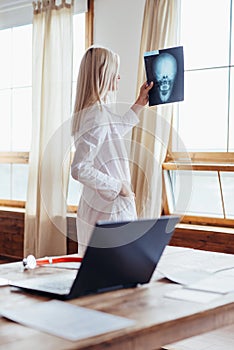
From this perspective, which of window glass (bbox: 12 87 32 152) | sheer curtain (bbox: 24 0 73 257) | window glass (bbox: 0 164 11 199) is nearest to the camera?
sheer curtain (bbox: 24 0 73 257)

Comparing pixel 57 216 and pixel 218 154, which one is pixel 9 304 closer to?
pixel 218 154

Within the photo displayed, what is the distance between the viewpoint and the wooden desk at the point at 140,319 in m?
1.12

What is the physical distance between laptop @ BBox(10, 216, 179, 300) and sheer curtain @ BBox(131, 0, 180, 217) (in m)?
2.41

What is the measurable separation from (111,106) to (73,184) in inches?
102

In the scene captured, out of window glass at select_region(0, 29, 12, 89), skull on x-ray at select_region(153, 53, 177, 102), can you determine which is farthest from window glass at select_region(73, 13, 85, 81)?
skull on x-ray at select_region(153, 53, 177, 102)

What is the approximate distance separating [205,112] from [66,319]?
10.3ft

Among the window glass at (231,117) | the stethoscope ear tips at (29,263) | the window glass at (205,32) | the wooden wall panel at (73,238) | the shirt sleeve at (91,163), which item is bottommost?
the wooden wall panel at (73,238)

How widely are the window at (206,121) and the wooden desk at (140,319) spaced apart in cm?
248

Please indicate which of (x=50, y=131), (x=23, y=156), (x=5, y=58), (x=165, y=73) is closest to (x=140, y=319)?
(x=165, y=73)

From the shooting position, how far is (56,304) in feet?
4.58

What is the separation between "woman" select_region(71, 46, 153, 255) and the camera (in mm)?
2256

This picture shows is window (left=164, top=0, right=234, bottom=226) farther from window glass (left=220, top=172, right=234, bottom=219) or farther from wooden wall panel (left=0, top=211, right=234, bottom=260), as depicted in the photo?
wooden wall panel (left=0, top=211, right=234, bottom=260)

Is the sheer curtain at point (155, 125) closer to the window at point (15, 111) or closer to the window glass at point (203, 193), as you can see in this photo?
the window glass at point (203, 193)

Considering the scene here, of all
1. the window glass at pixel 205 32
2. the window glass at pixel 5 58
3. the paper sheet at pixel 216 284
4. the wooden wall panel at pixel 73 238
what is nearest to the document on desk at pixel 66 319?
the paper sheet at pixel 216 284
